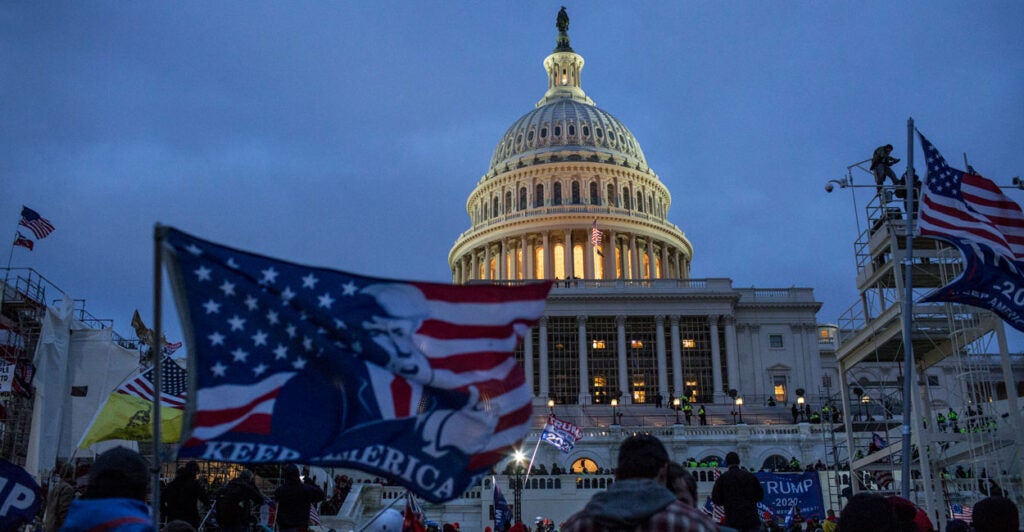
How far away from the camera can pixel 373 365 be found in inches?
348

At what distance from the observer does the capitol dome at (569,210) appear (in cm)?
10456

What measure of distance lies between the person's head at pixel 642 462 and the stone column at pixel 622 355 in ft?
246

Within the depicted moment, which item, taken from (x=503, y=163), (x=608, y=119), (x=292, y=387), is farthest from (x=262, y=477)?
(x=608, y=119)

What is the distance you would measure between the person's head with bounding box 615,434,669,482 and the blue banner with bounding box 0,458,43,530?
6.44 meters

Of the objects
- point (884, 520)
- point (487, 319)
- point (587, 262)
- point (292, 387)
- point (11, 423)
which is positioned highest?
point (587, 262)

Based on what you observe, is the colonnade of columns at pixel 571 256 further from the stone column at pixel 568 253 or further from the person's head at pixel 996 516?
the person's head at pixel 996 516

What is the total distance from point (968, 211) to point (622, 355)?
64.5m

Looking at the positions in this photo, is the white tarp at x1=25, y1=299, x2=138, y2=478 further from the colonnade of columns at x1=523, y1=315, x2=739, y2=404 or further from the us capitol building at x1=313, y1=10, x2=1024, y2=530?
the colonnade of columns at x1=523, y1=315, x2=739, y2=404

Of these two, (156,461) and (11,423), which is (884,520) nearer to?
(156,461)

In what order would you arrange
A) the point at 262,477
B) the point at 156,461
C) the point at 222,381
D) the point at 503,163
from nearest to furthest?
1. the point at 156,461
2. the point at 222,381
3. the point at 262,477
4. the point at 503,163

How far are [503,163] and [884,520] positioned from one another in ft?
364

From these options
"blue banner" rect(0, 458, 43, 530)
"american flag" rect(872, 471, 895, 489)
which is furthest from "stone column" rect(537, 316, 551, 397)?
"blue banner" rect(0, 458, 43, 530)

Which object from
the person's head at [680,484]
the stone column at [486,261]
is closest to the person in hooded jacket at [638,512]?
the person's head at [680,484]

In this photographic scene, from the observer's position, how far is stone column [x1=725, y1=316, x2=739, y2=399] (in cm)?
8225
